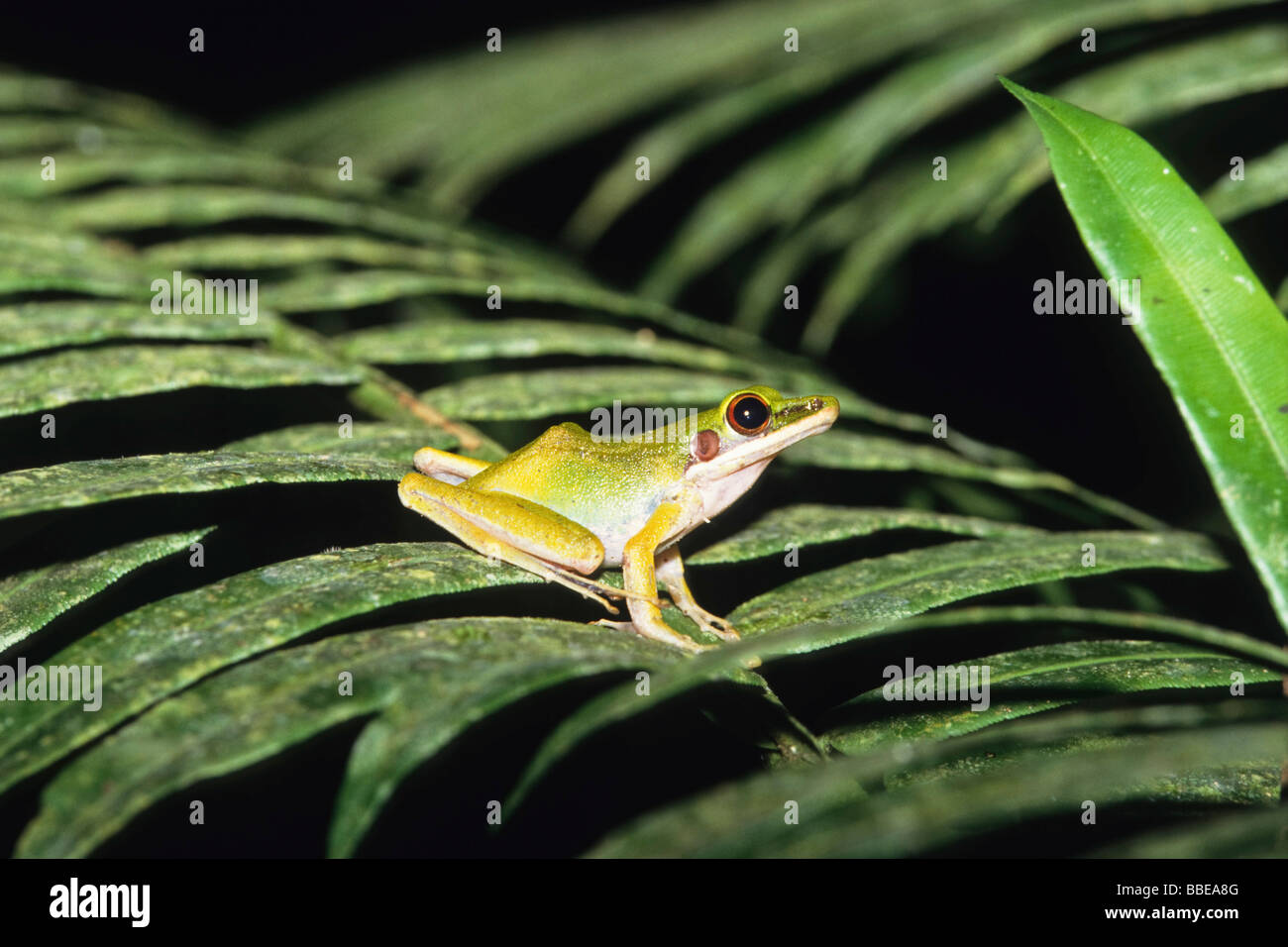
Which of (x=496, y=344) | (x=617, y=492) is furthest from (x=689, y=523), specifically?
(x=496, y=344)

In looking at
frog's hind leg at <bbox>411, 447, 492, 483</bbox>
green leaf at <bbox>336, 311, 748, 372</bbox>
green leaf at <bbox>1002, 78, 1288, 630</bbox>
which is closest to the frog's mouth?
green leaf at <bbox>336, 311, 748, 372</bbox>

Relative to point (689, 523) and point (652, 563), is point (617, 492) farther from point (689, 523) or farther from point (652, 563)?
point (652, 563)

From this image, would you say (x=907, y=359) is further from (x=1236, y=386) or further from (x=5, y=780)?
(x=5, y=780)

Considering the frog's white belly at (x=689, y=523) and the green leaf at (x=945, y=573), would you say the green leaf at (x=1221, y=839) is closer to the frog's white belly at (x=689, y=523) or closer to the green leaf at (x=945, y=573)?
the green leaf at (x=945, y=573)

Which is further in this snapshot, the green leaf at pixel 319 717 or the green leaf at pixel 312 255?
the green leaf at pixel 312 255

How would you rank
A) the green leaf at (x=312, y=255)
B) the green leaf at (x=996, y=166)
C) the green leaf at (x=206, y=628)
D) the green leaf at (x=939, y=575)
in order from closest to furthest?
the green leaf at (x=206, y=628) → the green leaf at (x=939, y=575) → the green leaf at (x=996, y=166) → the green leaf at (x=312, y=255)

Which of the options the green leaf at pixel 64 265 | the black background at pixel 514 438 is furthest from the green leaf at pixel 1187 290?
the green leaf at pixel 64 265
